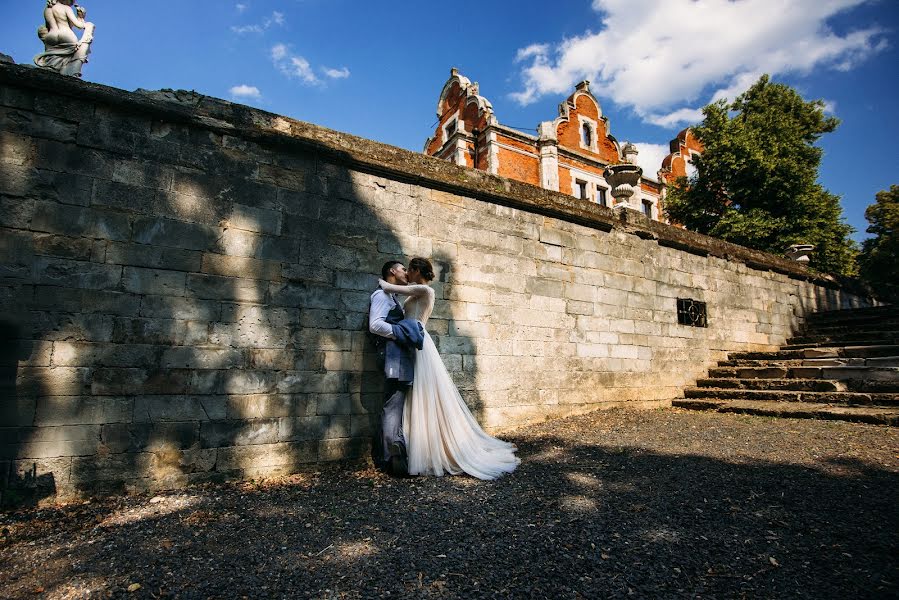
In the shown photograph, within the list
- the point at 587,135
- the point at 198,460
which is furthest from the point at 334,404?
the point at 587,135

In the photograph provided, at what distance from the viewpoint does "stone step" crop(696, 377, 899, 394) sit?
6.15 metres

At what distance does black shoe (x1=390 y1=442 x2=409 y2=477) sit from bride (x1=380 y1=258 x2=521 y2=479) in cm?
7

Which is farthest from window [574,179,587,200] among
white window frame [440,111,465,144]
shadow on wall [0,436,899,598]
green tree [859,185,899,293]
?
shadow on wall [0,436,899,598]

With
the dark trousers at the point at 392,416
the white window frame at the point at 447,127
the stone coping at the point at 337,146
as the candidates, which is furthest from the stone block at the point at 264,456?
the white window frame at the point at 447,127

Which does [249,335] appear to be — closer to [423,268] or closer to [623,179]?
[423,268]

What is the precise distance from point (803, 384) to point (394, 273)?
Answer: 21.1 ft

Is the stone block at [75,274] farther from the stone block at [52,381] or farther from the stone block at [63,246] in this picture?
the stone block at [52,381]

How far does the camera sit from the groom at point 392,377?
157 inches

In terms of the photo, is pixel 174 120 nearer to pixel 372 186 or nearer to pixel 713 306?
pixel 372 186

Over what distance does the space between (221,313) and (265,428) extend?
111 centimetres

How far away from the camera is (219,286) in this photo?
13.4ft

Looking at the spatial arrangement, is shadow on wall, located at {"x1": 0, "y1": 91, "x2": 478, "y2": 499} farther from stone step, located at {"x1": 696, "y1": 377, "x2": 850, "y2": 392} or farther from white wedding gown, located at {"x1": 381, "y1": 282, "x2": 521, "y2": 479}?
stone step, located at {"x1": 696, "y1": 377, "x2": 850, "y2": 392}

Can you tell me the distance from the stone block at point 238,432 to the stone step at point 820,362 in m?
7.68

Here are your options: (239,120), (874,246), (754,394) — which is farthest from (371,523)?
(874,246)
